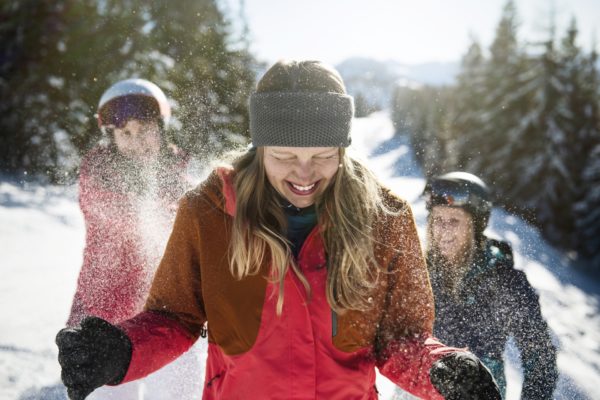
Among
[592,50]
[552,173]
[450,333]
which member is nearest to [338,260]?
[450,333]

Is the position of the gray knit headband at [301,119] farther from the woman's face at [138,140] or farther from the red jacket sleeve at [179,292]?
the woman's face at [138,140]

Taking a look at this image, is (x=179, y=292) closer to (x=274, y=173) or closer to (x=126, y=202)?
(x=274, y=173)

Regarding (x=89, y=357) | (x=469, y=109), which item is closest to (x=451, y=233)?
(x=89, y=357)

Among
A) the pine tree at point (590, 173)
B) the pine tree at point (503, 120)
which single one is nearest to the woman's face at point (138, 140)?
the pine tree at point (503, 120)

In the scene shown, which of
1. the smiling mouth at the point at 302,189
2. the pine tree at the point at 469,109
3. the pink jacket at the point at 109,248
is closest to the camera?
the smiling mouth at the point at 302,189

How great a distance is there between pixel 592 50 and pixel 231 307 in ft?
75.5

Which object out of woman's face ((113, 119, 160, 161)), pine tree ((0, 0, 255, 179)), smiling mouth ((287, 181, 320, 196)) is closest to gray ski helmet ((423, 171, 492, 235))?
smiling mouth ((287, 181, 320, 196))

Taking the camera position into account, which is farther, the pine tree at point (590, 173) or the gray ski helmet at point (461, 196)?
the pine tree at point (590, 173)

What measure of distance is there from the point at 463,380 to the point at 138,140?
Result: 285 cm

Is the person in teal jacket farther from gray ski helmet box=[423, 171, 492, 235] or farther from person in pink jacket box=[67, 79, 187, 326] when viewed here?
person in pink jacket box=[67, 79, 187, 326]

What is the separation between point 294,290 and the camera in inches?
63.3

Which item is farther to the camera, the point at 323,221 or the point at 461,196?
the point at 461,196

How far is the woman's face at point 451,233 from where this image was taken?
3127mm

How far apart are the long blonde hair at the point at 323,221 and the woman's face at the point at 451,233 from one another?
1.48m
